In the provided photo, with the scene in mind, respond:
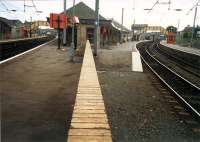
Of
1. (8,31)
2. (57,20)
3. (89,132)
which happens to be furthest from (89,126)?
(8,31)

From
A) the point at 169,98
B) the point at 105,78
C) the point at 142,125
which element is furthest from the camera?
the point at 105,78

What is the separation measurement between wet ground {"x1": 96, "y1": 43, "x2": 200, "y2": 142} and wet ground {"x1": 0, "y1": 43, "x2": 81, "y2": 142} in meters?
1.12

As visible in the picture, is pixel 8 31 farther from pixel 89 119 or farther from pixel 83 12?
pixel 89 119

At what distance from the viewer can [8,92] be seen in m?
10.5

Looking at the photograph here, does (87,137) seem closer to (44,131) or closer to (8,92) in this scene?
(44,131)

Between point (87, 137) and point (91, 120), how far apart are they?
110cm

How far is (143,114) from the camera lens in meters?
8.73

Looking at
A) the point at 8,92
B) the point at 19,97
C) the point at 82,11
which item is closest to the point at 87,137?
the point at 19,97

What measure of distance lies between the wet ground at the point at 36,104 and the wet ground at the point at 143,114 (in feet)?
3.68

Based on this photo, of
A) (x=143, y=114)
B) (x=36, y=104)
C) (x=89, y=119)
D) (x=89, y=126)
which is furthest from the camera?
(x=36, y=104)

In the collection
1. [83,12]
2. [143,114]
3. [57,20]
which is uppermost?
[83,12]

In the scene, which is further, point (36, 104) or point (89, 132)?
point (36, 104)

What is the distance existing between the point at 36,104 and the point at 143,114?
2.77 meters

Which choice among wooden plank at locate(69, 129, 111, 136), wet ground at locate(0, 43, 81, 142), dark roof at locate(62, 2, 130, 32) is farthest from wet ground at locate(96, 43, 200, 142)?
dark roof at locate(62, 2, 130, 32)
